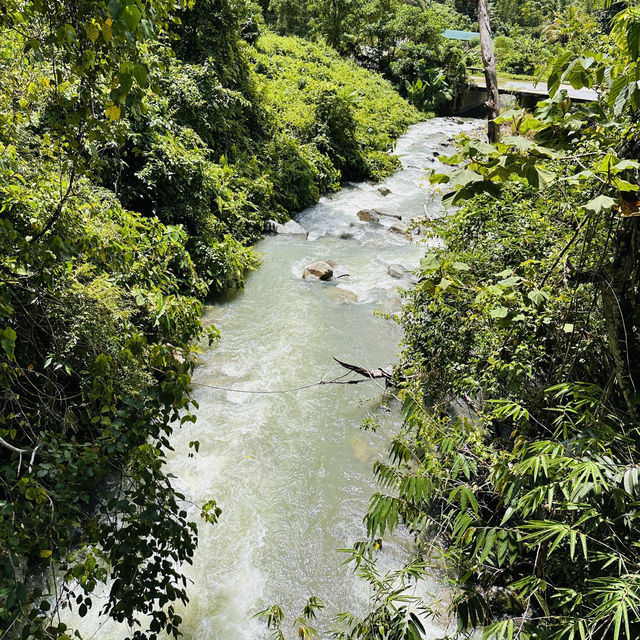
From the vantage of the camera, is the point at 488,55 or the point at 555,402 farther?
the point at 488,55

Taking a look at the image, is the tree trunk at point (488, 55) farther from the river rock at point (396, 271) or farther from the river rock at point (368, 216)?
the river rock at point (368, 216)

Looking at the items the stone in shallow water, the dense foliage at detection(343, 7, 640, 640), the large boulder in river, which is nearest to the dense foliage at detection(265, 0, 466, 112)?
the stone in shallow water

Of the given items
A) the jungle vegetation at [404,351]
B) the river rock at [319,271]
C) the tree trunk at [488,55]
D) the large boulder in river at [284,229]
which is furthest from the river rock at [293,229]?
the tree trunk at [488,55]

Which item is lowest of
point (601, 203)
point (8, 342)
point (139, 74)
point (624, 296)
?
point (624, 296)

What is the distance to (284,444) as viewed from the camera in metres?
5.30

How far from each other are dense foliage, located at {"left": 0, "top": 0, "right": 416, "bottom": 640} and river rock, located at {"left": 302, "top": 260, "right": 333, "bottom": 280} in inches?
45.3

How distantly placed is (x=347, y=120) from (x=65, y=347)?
44.1 ft

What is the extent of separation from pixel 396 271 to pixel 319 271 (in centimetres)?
159

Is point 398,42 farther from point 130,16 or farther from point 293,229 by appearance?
point 130,16

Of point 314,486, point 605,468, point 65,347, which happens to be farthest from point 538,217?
point 65,347

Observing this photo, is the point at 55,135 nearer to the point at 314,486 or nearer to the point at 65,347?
the point at 65,347

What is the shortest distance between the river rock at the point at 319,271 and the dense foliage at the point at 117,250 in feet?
3.77

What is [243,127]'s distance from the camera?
11992mm

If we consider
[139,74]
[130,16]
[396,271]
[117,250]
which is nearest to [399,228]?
[396,271]
